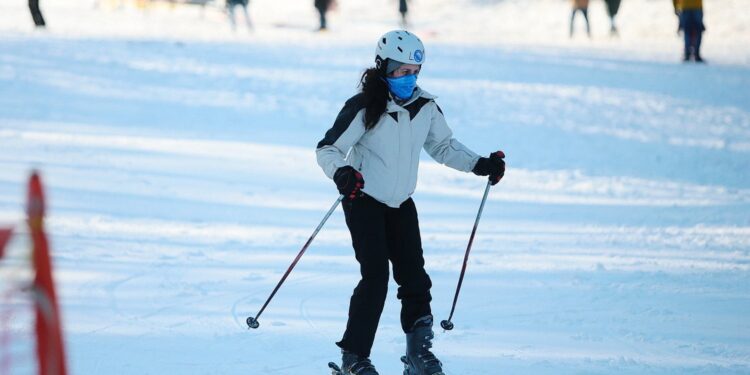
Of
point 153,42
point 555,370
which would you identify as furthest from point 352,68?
point 555,370

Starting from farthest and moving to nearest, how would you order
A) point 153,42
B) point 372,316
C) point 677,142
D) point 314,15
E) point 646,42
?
point 314,15 → point 646,42 → point 153,42 → point 677,142 → point 372,316

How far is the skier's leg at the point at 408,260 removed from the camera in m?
4.37

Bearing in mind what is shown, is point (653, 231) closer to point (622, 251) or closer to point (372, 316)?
point (622, 251)

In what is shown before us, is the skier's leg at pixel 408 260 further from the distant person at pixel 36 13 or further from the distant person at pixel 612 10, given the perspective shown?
the distant person at pixel 612 10

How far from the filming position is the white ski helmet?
4184 millimetres

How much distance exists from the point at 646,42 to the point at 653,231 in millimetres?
15871

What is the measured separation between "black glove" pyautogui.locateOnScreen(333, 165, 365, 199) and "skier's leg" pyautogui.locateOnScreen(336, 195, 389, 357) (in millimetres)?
263

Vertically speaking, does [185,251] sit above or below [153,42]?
above

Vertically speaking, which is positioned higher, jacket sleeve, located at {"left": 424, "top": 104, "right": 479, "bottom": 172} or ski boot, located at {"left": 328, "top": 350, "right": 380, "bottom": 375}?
jacket sleeve, located at {"left": 424, "top": 104, "right": 479, "bottom": 172}

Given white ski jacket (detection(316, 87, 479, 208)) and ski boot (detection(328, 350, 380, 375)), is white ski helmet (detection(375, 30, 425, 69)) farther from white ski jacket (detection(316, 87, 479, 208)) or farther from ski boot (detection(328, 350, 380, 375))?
ski boot (detection(328, 350, 380, 375))

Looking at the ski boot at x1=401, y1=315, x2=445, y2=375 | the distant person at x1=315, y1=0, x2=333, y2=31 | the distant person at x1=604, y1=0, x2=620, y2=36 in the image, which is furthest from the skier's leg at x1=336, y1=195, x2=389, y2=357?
the distant person at x1=604, y1=0, x2=620, y2=36

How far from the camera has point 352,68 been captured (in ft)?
54.0

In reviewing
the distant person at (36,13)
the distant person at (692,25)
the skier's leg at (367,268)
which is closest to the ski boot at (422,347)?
the skier's leg at (367,268)

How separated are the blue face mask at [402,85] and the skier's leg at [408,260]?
0.51 meters
